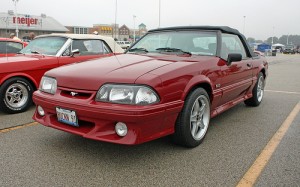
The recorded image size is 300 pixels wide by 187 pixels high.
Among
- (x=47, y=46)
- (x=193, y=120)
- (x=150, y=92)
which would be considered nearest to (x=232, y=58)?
(x=193, y=120)

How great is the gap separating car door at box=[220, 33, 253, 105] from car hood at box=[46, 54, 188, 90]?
1.04m

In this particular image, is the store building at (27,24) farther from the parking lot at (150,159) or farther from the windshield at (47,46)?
the parking lot at (150,159)

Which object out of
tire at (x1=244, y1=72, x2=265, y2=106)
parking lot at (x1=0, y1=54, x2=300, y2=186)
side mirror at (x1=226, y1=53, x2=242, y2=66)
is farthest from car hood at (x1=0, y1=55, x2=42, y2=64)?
tire at (x1=244, y1=72, x2=265, y2=106)

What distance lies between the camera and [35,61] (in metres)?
5.20

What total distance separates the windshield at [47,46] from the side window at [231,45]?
126 inches

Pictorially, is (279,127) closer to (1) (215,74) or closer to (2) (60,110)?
(1) (215,74)

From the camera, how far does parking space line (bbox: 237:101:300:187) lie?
266cm

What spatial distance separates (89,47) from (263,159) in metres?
4.41

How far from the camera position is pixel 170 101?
116 inches

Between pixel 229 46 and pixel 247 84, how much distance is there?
83cm

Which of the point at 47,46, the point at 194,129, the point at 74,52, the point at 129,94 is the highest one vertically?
the point at 47,46

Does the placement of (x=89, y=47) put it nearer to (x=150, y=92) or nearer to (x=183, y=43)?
(x=183, y=43)

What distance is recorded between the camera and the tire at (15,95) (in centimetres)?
482

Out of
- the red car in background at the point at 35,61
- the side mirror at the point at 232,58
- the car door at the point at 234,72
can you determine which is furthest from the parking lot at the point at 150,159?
the side mirror at the point at 232,58
